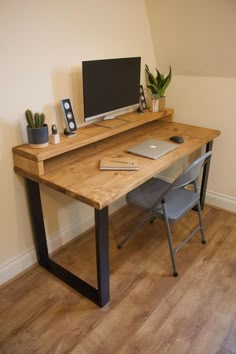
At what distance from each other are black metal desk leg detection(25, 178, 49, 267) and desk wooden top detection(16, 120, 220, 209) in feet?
0.48

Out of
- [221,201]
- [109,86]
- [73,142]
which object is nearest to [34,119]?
[73,142]

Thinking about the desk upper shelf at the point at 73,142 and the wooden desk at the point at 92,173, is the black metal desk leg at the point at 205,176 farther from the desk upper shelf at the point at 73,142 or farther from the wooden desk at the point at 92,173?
the desk upper shelf at the point at 73,142

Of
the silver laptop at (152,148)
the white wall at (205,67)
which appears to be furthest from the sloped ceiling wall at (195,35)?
the silver laptop at (152,148)

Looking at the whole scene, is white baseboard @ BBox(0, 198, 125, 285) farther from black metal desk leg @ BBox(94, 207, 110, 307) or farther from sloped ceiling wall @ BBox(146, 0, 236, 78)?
sloped ceiling wall @ BBox(146, 0, 236, 78)

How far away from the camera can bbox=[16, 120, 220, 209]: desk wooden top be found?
59.3 inches

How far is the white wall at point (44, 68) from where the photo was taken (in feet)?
5.29

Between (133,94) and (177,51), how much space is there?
21.8 inches

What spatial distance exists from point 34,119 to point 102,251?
82cm

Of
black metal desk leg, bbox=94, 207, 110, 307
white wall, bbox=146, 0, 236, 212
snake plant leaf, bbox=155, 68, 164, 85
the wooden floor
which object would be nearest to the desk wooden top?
black metal desk leg, bbox=94, 207, 110, 307

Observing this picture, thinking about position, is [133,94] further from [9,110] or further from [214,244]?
[214,244]

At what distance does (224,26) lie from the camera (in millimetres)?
2080

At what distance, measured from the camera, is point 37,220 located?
1.91m

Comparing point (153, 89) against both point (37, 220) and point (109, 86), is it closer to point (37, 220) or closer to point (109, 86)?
point (109, 86)

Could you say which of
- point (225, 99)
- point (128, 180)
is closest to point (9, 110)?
point (128, 180)
